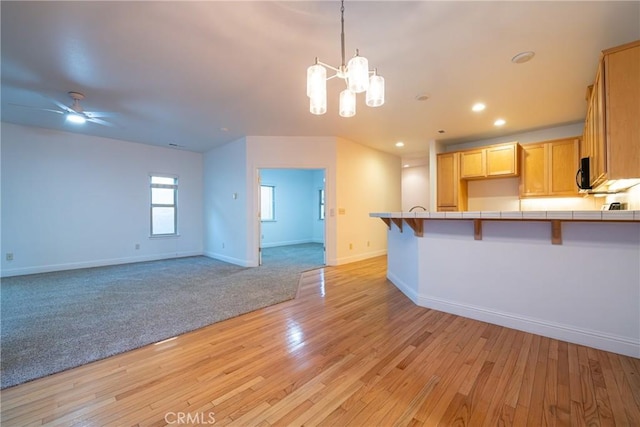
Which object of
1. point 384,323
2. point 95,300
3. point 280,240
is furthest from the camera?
point 280,240

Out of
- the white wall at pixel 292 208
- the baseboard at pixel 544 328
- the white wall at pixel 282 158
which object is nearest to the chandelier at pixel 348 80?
the baseboard at pixel 544 328

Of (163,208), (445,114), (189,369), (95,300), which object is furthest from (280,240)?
(189,369)

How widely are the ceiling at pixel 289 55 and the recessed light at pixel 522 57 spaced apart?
54 mm

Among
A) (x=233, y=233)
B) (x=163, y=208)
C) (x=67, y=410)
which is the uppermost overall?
(x=163, y=208)

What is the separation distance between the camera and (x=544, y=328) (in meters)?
2.34

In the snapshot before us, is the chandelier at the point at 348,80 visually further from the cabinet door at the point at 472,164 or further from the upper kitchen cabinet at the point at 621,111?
the cabinet door at the point at 472,164

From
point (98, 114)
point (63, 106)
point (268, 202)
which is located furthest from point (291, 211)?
point (63, 106)

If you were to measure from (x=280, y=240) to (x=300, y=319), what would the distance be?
5.87 metres

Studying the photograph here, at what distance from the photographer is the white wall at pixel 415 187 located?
7.04 meters

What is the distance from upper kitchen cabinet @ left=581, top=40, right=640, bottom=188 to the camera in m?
1.94

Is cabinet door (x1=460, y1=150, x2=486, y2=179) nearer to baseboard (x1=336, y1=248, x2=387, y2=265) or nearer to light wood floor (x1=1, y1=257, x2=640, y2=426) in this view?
baseboard (x1=336, y1=248, x2=387, y2=265)

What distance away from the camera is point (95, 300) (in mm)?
3367

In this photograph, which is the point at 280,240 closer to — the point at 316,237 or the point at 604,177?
the point at 316,237

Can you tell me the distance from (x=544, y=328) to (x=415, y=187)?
205 inches
